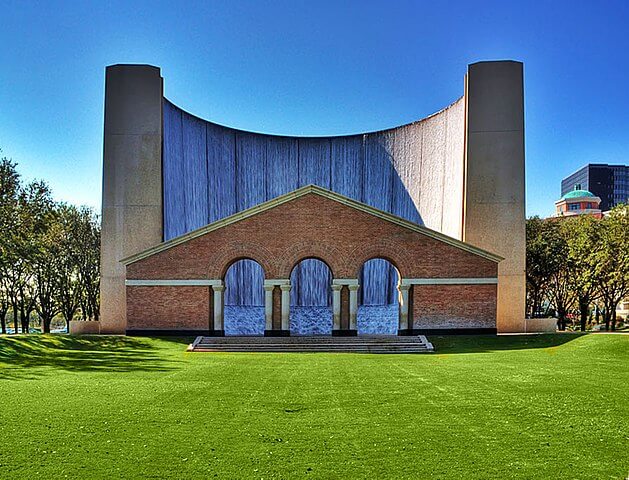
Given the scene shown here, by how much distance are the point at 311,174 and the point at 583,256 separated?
21.9m

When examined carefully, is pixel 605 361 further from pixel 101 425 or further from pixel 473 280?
pixel 101 425

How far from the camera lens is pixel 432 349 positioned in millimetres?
26328

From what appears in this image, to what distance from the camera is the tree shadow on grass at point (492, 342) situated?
26.1 m

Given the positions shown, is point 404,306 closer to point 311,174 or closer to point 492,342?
point 492,342

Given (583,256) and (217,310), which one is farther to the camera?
(583,256)

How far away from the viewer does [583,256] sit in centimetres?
4291

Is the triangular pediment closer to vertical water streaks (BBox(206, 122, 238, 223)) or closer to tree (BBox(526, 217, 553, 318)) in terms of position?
vertical water streaks (BBox(206, 122, 238, 223))

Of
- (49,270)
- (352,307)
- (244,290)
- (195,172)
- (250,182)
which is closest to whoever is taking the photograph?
(352,307)

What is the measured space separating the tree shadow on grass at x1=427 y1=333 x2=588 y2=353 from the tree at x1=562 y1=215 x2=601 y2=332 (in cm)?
1473

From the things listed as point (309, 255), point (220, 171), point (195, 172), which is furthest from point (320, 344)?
point (220, 171)

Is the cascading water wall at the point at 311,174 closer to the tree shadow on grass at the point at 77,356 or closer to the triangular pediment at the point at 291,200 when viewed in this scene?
the triangular pediment at the point at 291,200

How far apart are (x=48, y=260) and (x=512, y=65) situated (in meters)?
35.6

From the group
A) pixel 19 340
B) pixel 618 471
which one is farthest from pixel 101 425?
pixel 19 340

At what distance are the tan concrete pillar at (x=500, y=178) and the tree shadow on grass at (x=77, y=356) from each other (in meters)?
21.2
